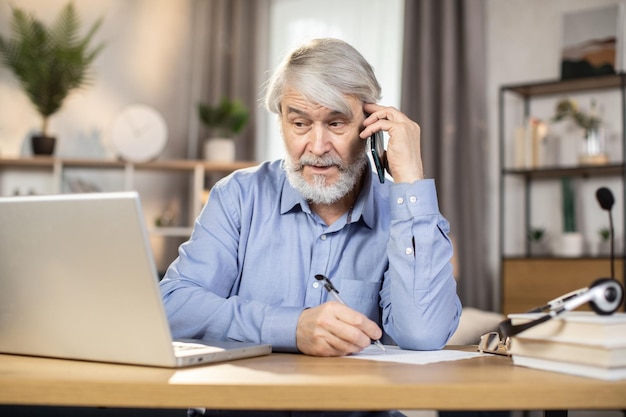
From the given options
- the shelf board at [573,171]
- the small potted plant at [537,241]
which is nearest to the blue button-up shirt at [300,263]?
the shelf board at [573,171]

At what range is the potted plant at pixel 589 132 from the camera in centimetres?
404

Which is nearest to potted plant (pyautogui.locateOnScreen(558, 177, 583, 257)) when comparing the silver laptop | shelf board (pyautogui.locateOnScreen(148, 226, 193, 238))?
shelf board (pyautogui.locateOnScreen(148, 226, 193, 238))

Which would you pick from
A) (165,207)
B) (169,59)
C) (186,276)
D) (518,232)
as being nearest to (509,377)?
(186,276)

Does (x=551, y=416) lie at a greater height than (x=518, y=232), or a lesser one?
lesser

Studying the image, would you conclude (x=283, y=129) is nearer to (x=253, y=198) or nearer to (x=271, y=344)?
(x=253, y=198)

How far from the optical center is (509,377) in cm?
98

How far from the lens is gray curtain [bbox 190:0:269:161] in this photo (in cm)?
526

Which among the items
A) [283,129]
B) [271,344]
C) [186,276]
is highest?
[283,129]

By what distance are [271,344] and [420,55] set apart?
11.7ft

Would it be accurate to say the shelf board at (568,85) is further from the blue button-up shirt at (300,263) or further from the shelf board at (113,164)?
the blue button-up shirt at (300,263)

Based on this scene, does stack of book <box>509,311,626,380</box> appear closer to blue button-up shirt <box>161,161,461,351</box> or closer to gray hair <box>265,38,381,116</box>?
blue button-up shirt <box>161,161,461,351</box>

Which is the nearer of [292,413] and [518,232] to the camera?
[292,413]

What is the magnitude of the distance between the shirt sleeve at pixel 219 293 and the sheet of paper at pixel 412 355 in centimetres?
14

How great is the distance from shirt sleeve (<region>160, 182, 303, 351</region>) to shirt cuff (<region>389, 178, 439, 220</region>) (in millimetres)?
297
